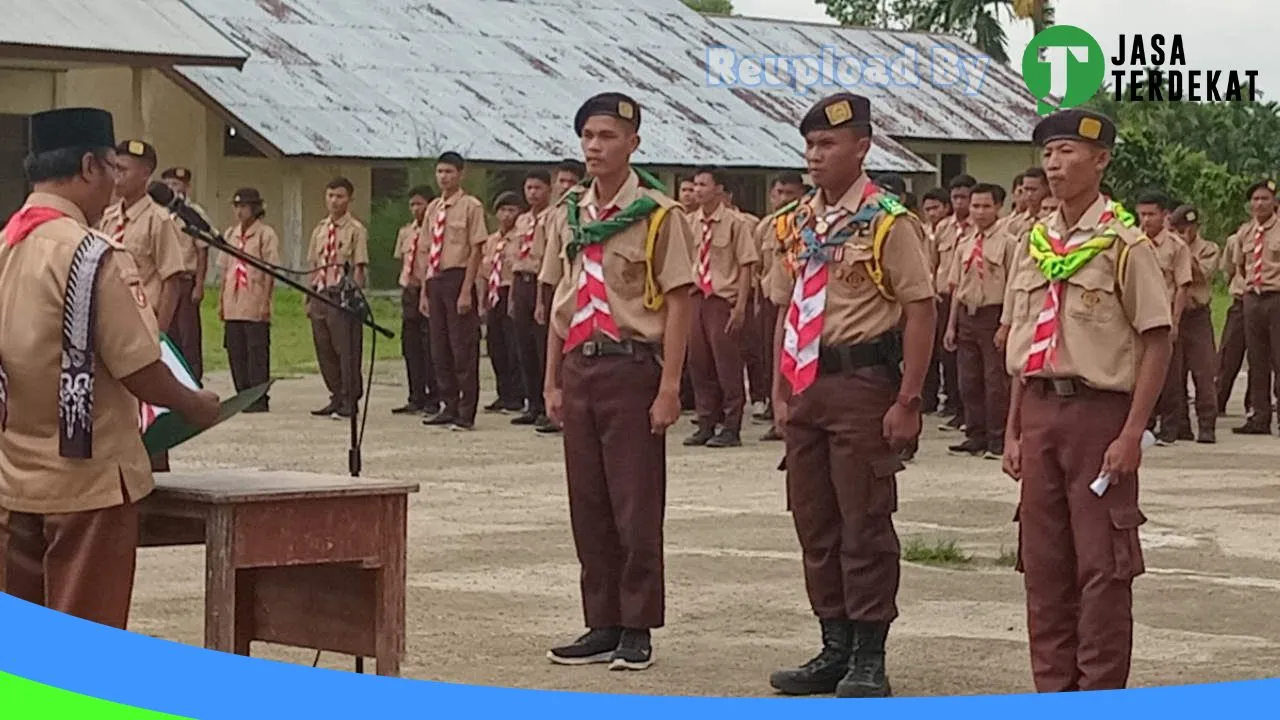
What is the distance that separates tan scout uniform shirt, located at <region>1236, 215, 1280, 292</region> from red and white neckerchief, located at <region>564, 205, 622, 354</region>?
1056 centimetres

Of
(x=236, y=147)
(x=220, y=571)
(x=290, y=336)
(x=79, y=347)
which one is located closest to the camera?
(x=79, y=347)

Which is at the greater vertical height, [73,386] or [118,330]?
[118,330]

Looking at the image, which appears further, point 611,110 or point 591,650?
point 591,650

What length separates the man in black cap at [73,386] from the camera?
6.39 meters

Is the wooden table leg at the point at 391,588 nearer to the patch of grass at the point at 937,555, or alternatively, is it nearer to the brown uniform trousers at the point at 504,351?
the patch of grass at the point at 937,555

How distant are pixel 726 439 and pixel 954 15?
164ft

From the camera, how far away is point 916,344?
7.92m

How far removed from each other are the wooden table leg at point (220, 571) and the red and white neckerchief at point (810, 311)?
7.32 feet

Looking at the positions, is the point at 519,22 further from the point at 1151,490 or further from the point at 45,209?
the point at 45,209

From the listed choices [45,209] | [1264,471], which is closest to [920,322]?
[45,209]

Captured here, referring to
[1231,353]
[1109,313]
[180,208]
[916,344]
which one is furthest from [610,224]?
[1231,353]

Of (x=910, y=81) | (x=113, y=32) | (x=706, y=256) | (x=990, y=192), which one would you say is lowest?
(x=706, y=256)

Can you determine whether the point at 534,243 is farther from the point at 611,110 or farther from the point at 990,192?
the point at 611,110

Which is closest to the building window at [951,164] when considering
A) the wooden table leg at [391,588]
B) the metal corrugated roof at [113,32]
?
the metal corrugated roof at [113,32]
